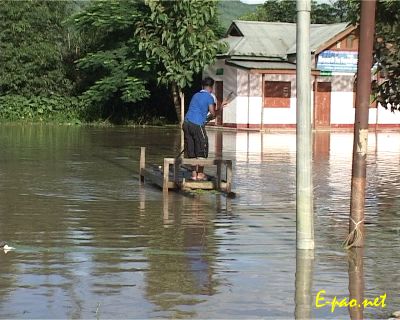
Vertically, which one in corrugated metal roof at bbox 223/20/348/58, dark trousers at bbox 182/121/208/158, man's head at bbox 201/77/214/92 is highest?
corrugated metal roof at bbox 223/20/348/58

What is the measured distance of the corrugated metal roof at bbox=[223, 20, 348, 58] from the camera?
3822cm

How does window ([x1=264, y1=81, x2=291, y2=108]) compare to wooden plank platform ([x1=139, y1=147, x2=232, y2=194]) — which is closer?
wooden plank platform ([x1=139, y1=147, x2=232, y2=194])

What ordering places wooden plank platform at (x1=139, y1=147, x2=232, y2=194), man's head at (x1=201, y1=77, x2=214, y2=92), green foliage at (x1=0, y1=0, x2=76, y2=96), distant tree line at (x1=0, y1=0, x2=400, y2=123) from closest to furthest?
wooden plank platform at (x1=139, y1=147, x2=232, y2=194)
man's head at (x1=201, y1=77, x2=214, y2=92)
distant tree line at (x1=0, y1=0, x2=400, y2=123)
green foliage at (x1=0, y1=0, x2=76, y2=96)

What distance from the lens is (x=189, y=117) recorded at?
12.9 metres

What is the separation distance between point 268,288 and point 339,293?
59 centimetres

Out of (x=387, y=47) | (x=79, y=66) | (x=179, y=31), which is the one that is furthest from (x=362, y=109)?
(x=79, y=66)

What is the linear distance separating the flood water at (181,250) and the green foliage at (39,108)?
86.3 ft

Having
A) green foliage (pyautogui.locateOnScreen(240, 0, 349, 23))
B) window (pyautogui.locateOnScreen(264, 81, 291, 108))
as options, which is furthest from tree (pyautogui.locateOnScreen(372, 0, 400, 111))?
green foliage (pyautogui.locateOnScreen(240, 0, 349, 23))

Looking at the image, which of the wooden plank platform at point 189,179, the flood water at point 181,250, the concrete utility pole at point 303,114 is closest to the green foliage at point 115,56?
the flood water at point 181,250

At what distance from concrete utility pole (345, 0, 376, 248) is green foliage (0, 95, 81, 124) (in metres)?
34.5

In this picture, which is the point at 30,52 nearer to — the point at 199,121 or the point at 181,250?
the point at 199,121

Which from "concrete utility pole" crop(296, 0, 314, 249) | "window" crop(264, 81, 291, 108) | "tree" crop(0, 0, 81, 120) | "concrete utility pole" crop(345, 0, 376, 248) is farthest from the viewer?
"tree" crop(0, 0, 81, 120)

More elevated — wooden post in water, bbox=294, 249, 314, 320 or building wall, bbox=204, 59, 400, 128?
building wall, bbox=204, 59, 400, 128

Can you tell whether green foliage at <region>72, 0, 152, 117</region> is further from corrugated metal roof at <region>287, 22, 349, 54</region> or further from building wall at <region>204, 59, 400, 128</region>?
corrugated metal roof at <region>287, 22, 349, 54</region>
